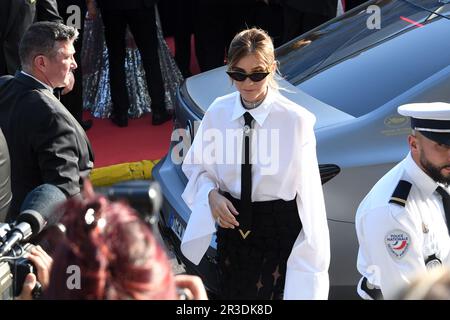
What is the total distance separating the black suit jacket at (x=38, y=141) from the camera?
132 inches

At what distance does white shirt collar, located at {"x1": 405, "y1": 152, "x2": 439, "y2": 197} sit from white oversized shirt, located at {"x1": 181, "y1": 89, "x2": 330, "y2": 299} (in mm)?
509

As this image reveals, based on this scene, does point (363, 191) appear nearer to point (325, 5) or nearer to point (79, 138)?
point (79, 138)

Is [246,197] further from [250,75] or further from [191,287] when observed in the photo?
[191,287]

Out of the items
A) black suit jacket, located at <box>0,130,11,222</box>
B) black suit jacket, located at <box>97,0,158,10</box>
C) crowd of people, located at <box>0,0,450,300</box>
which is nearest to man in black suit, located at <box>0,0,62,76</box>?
black suit jacket, located at <box>97,0,158,10</box>

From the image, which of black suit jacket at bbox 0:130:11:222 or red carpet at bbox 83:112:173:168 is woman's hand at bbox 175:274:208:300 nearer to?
black suit jacket at bbox 0:130:11:222

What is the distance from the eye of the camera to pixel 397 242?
2.71 metres

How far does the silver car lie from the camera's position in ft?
Answer: 12.0

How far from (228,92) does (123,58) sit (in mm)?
2690

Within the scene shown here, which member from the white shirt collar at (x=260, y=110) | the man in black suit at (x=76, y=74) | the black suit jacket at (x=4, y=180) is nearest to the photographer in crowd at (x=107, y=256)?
the black suit jacket at (x=4, y=180)

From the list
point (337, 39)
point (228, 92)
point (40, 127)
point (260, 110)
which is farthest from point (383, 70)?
point (40, 127)

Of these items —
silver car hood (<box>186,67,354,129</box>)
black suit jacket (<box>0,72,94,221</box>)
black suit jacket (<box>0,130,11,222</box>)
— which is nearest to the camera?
black suit jacket (<box>0,130,11,222</box>)

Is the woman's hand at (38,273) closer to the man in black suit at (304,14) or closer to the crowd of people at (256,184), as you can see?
the crowd of people at (256,184)

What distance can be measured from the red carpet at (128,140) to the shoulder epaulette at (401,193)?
3477 millimetres

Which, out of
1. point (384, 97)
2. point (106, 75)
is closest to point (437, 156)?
point (384, 97)
